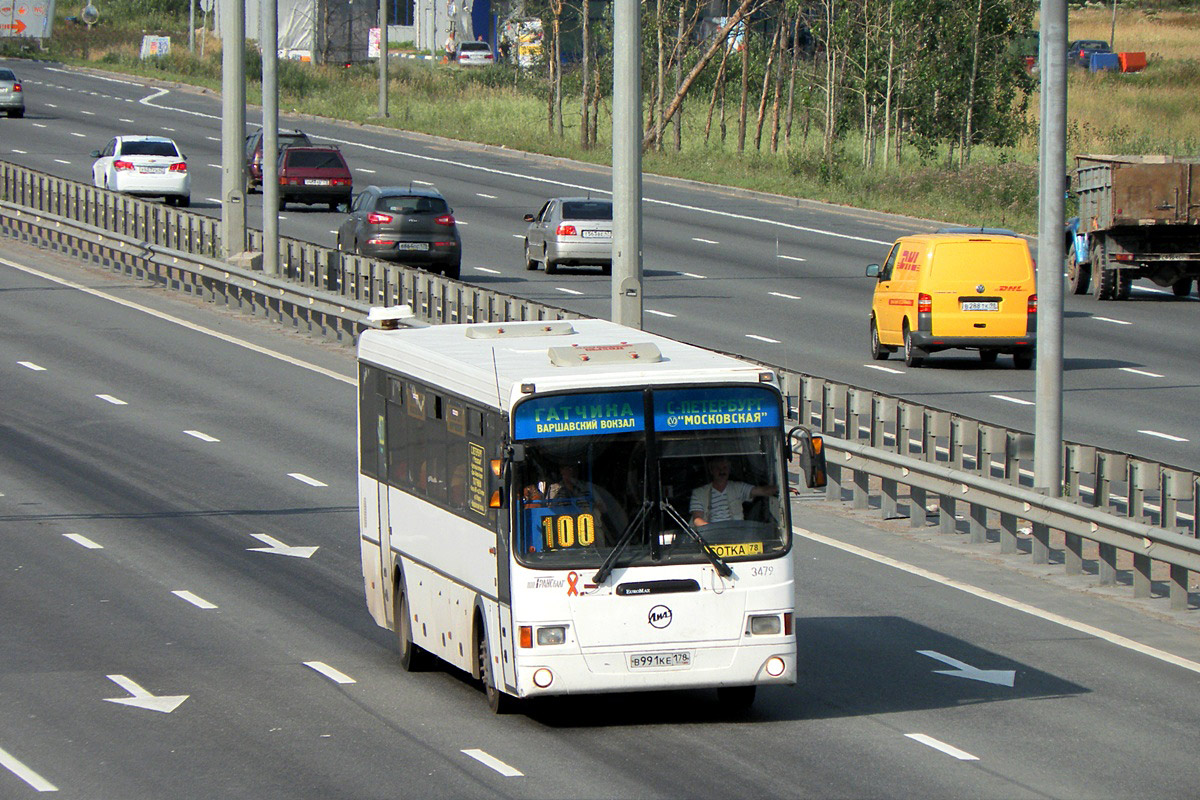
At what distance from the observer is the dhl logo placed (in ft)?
101

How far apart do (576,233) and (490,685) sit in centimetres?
2961

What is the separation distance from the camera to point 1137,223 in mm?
38656

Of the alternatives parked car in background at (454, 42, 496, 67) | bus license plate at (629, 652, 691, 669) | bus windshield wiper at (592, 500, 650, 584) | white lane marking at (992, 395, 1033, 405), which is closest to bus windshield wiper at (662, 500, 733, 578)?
bus windshield wiper at (592, 500, 650, 584)

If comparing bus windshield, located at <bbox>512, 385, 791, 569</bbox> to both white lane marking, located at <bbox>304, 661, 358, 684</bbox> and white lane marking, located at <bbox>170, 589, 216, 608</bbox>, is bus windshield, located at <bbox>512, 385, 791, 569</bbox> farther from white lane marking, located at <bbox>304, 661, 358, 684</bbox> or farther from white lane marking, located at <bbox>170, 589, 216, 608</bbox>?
white lane marking, located at <bbox>170, 589, 216, 608</bbox>

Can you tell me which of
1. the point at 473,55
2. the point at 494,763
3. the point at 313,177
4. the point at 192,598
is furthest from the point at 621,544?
the point at 473,55

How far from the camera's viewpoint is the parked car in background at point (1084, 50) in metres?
104

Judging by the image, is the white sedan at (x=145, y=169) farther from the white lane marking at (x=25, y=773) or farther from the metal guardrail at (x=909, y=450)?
the white lane marking at (x=25, y=773)

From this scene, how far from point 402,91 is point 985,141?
32024mm

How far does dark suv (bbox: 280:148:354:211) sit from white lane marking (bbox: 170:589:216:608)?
120 feet

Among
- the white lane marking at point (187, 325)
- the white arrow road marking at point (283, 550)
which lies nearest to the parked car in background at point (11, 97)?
the white lane marking at point (187, 325)

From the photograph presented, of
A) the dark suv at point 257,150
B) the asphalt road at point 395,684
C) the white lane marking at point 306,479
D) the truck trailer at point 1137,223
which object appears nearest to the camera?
the asphalt road at point 395,684

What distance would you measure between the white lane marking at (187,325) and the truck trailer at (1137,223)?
16806 millimetres

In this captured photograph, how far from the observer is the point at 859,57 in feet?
215

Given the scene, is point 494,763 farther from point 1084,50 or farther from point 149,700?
point 1084,50
